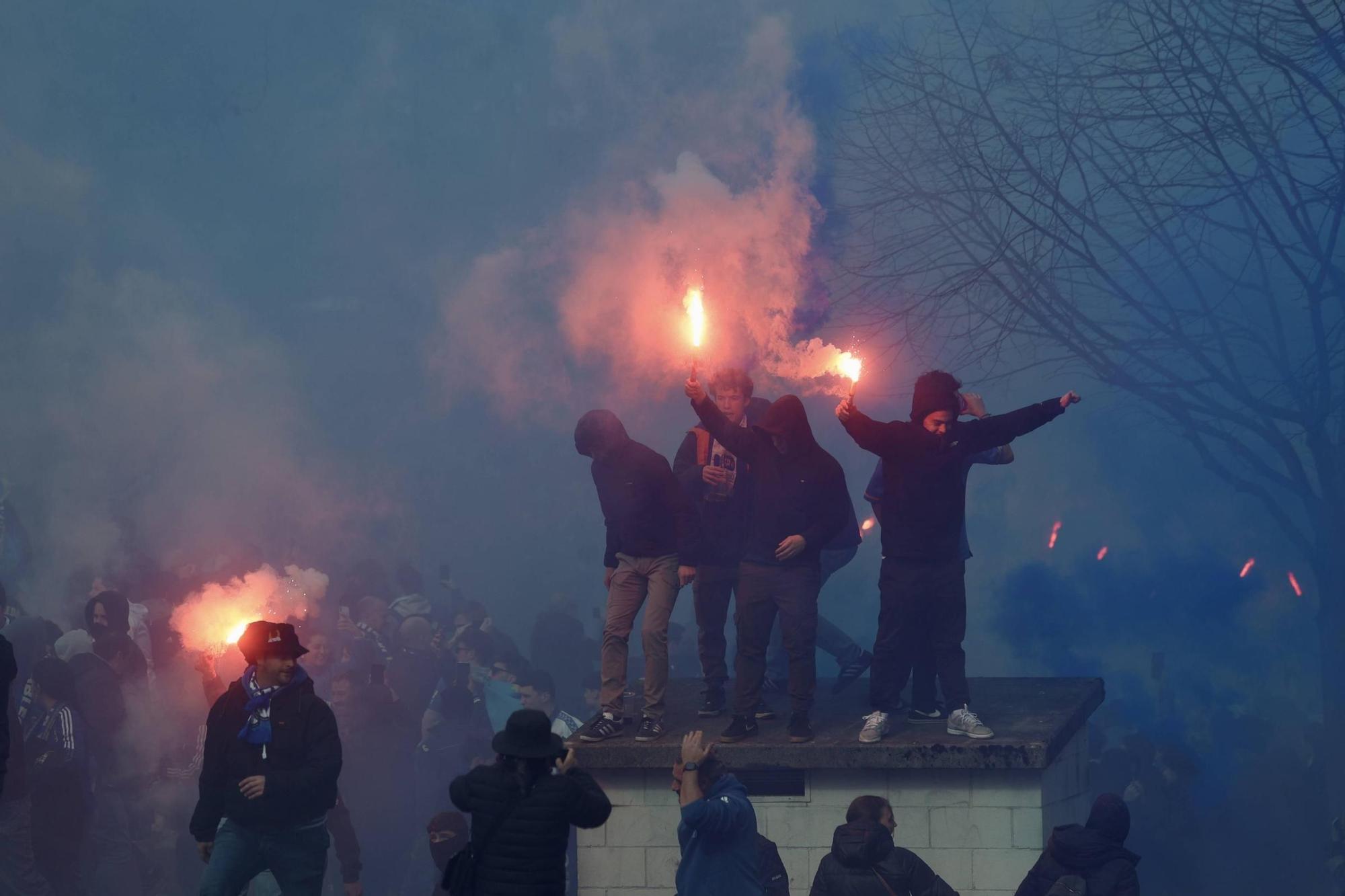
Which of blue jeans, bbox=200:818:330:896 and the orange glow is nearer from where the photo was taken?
blue jeans, bbox=200:818:330:896

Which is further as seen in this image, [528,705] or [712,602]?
[528,705]

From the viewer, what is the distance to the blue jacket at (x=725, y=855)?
5855mm

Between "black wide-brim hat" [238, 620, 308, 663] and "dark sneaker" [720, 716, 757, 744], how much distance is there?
2.77 metres

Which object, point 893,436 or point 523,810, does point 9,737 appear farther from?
point 893,436

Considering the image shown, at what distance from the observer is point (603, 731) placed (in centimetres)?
779

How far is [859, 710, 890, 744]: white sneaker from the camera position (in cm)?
746

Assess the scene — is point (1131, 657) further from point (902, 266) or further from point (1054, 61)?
point (1054, 61)

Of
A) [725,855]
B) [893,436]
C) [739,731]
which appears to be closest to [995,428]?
[893,436]

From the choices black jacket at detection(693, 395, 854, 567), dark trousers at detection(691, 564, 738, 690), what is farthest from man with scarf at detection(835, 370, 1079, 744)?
dark trousers at detection(691, 564, 738, 690)

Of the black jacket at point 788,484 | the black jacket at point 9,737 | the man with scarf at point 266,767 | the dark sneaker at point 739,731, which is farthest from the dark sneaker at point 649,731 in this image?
the black jacket at point 9,737

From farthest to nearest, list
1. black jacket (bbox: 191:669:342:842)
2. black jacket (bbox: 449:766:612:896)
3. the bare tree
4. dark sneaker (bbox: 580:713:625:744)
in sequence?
the bare tree, dark sneaker (bbox: 580:713:625:744), black jacket (bbox: 191:669:342:842), black jacket (bbox: 449:766:612:896)

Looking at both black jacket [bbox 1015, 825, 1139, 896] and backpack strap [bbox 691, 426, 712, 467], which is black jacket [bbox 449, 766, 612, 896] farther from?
backpack strap [bbox 691, 426, 712, 467]

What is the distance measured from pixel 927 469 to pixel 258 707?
12.9 feet

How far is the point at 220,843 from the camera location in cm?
571
